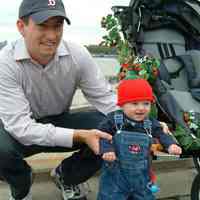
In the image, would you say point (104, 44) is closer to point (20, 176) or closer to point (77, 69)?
point (77, 69)

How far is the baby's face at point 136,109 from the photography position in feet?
8.51

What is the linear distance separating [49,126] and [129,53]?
1.04 m

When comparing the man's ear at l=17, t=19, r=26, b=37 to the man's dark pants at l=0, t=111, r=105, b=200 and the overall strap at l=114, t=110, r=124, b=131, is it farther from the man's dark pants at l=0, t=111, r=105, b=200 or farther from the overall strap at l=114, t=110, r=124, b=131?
the overall strap at l=114, t=110, r=124, b=131

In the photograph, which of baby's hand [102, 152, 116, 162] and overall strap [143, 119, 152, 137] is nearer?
baby's hand [102, 152, 116, 162]

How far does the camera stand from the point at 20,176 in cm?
299

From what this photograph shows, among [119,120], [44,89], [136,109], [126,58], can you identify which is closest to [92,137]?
[119,120]

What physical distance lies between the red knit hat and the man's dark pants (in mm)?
586

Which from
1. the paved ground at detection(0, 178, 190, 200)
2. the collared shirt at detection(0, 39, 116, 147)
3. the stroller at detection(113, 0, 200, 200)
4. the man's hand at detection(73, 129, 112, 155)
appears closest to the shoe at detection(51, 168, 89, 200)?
the paved ground at detection(0, 178, 190, 200)

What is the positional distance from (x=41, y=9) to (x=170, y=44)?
154 cm

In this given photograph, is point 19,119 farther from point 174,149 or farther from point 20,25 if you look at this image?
point 174,149

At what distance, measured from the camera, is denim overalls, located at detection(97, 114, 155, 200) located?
261cm

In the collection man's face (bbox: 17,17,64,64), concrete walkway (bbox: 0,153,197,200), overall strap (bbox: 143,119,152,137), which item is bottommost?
concrete walkway (bbox: 0,153,197,200)

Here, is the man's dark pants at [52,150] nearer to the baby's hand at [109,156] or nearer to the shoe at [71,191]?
the shoe at [71,191]

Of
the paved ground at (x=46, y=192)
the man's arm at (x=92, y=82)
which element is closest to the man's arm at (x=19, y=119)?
the man's arm at (x=92, y=82)
